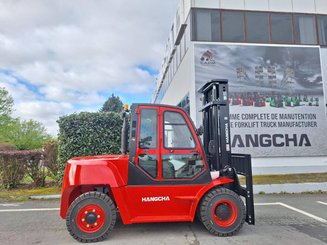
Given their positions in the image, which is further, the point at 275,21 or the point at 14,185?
the point at 275,21

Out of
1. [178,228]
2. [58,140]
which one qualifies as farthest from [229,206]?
[58,140]

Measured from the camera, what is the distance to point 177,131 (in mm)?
5094

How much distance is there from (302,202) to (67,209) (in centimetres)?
647

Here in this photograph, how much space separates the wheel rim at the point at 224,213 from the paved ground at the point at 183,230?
0.90 ft

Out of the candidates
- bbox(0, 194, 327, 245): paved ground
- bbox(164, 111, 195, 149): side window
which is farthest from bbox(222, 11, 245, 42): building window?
bbox(164, 111, 195, 149): side window

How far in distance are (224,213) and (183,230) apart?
0.87 m

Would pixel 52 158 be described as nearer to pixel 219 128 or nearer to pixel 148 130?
pixel 148 130

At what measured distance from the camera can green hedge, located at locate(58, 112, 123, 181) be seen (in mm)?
9484

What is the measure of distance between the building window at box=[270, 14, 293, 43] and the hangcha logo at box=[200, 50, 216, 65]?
3263 mm

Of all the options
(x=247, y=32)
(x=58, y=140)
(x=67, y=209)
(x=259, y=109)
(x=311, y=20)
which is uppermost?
(x=311, y=20)

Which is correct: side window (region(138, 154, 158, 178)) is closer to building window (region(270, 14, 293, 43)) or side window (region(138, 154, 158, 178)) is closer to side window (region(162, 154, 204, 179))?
side window (region(162, 154, 204, 179))

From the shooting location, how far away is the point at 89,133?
9.55m

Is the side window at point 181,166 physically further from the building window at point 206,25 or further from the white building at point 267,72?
the building window at point 206,25

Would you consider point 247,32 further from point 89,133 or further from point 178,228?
point 178,228
